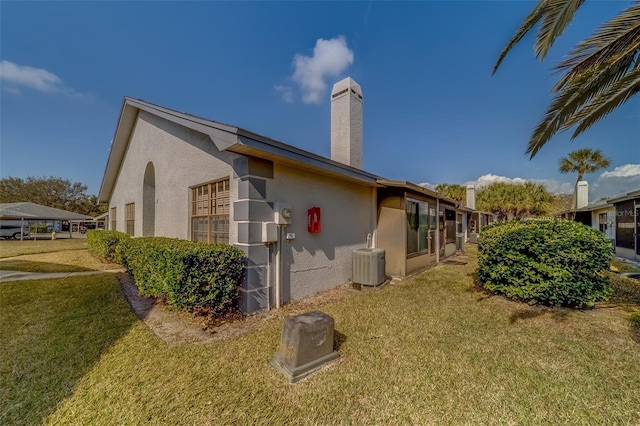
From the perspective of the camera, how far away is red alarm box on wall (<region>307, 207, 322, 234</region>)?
5.80 m

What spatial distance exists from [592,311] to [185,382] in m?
7.26

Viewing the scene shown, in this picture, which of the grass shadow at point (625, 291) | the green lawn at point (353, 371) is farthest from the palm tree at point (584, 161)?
the green lawn at point (353, 371)

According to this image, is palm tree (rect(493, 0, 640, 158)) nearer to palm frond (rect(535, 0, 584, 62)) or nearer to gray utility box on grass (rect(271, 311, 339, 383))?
palm frond (rect(535, 0, 584, 62))

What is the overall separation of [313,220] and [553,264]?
16.8 ft

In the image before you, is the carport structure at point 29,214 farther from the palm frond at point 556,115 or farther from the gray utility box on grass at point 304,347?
the palm frond at point 556,115

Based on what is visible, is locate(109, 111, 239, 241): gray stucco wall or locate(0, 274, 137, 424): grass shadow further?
locate(109, 111, 239, 241): gray stucco wall

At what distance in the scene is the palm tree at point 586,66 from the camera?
3199 millimetres

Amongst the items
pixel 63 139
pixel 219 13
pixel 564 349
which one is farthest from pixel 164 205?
pixel 63 139

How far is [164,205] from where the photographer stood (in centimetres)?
798

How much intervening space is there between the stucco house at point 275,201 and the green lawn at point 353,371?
134 centimetres

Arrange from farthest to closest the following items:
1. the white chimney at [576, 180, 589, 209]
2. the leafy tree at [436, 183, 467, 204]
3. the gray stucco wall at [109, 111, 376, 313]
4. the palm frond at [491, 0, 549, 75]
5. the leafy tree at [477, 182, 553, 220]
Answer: the leafy tree at [436, 183, 467, 204], the leafy tree at [477, 182, 553, 220], the white chimney at [576, 180, 589, 209], the gray stucco wall at [109, 111, 376, 313], the palm frond at [491, 0, 549, 75]

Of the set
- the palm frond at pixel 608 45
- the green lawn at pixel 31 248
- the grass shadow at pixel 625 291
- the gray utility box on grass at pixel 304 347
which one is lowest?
the green lawn at pixel 31 248

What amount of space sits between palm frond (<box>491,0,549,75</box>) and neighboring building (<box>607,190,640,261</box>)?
12.2 m

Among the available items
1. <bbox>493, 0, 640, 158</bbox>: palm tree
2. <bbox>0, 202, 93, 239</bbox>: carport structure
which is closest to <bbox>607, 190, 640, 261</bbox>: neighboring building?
<bbox>493, 0, 640, 158</bbox>: palm tree
